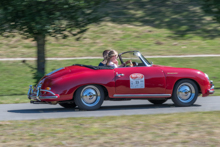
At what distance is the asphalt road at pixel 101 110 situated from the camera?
7766 millimetres

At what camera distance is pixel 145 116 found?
7242 mm

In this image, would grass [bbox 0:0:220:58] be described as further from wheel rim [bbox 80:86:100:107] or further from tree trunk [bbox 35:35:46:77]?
wheel rim [bbox 80:86:100:107]

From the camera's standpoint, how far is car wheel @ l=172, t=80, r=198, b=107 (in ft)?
28.8

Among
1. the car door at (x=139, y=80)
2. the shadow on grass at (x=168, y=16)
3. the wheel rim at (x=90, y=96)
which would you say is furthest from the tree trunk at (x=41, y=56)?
the shadow on grass at (x=168, y=16)

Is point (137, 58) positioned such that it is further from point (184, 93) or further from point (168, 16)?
point (168, 16)

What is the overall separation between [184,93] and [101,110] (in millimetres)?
2079

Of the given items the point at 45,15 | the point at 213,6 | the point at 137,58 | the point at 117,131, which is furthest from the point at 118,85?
the point at 213,6

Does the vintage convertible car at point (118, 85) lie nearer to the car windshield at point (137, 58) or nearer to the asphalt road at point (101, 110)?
the car windshield at point (137, 58)

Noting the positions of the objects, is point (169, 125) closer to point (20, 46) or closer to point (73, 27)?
point (73, 27)

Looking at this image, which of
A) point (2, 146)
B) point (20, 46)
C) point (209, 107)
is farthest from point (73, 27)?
point (20, 46)

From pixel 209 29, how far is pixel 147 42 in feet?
16.4

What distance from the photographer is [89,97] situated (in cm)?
827

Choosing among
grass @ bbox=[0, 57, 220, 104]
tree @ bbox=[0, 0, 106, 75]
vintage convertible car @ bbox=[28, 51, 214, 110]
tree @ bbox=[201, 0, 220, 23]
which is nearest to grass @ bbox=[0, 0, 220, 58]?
grass @ bbox=[0, 57, 220, 104]

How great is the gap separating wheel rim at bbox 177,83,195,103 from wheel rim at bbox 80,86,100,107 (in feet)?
6.63
